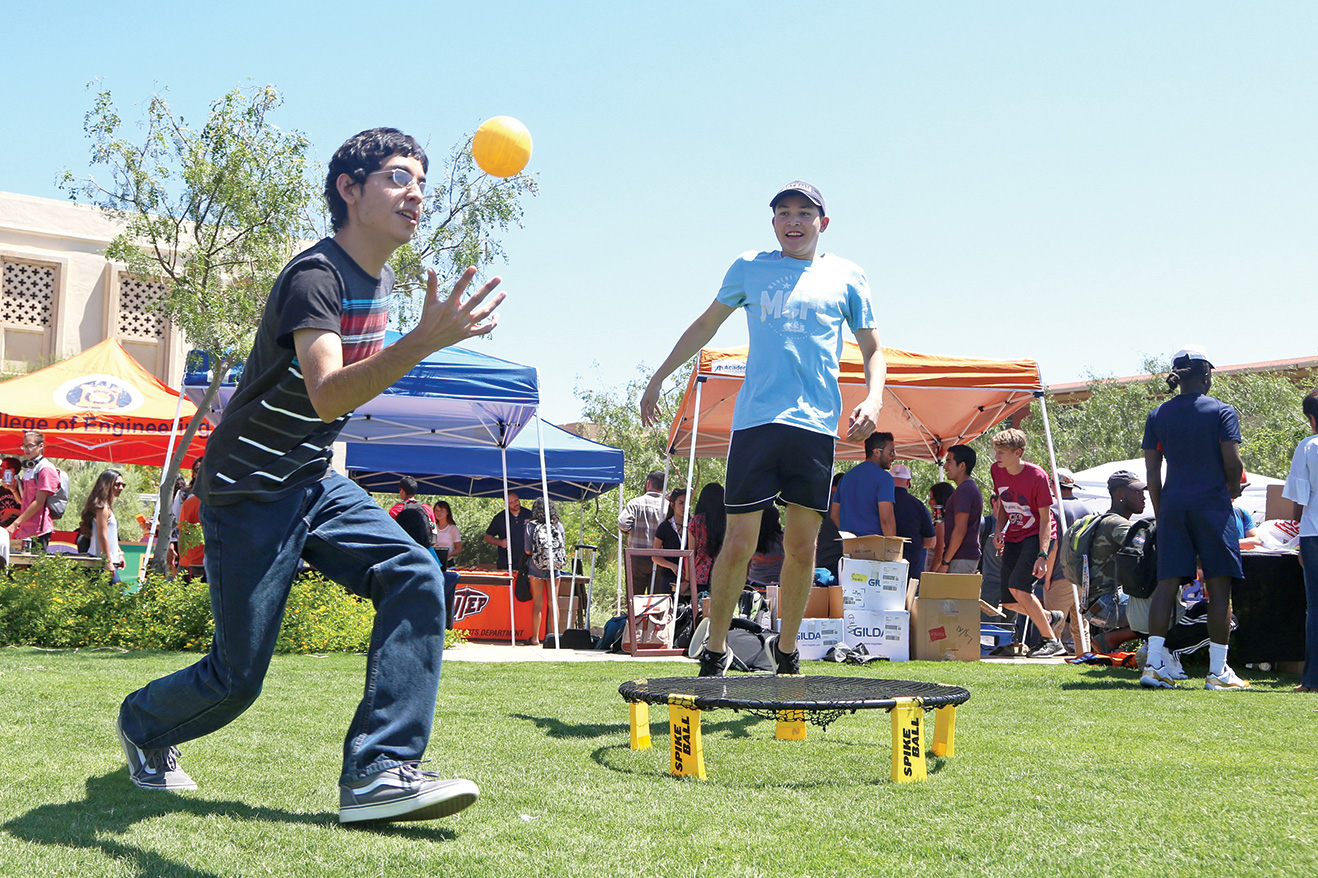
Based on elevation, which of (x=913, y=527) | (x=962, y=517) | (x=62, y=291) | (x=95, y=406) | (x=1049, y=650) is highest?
(x=62, y=291)

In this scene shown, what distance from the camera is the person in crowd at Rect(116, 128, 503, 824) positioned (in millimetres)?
2750

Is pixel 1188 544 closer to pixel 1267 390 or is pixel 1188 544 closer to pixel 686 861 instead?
pixel 686 861

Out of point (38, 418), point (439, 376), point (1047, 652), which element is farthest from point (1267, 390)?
point (38, 418)

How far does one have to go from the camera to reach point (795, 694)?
393 centimetres

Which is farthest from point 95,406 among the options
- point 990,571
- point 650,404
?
point 650,404

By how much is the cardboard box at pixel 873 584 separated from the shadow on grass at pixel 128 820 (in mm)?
6973

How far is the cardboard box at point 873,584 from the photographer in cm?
941

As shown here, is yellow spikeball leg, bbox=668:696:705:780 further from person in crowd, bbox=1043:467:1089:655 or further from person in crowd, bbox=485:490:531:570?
person in crowd, bbox=485:490:531:570

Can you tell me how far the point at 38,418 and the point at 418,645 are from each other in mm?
13694

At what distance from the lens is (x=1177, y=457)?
7.18m

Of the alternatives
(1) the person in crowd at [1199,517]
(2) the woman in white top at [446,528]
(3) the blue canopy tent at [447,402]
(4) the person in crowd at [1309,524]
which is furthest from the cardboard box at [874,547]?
(2) the woman in white top at [446,528]

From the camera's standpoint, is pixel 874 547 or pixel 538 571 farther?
pixel 538 571

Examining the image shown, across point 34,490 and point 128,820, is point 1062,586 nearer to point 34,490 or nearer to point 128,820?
point 128,820

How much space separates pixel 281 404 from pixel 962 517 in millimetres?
9066
